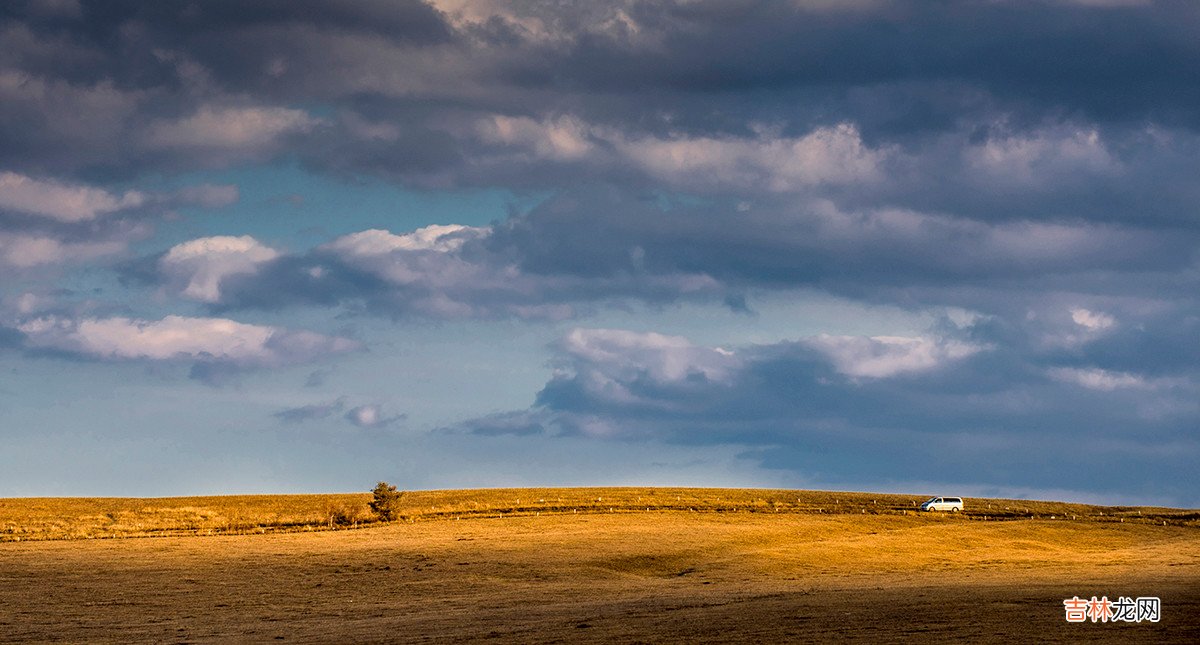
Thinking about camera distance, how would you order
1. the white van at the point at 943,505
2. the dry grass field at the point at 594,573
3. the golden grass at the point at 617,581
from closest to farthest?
the golden grass at the point at 617,581 → the dry grass field at the point at 594,573 → the white van at the point at 943,505

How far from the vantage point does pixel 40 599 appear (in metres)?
51.1

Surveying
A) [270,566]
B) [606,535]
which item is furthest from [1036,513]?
[270,566]

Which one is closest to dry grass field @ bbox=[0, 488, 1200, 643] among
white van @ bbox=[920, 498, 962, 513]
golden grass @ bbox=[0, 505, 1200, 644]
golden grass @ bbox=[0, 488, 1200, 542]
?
golden grass @ bbox=[0, 505, 1200, 644]

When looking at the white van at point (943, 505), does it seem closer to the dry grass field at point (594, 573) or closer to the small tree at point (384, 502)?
the dry grass field at point (594, 573)

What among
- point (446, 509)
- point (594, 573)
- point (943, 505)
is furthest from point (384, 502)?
point (943, 505)

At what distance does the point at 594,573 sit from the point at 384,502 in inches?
1244

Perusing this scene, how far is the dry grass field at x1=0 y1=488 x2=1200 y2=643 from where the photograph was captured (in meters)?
39.2

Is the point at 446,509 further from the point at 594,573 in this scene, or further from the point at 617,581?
the point at 617,581

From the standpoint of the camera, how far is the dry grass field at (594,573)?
3922cm

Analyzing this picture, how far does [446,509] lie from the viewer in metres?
90.9

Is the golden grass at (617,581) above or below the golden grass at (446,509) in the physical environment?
below

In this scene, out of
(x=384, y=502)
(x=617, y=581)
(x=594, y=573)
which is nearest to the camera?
(x=617, y=581)

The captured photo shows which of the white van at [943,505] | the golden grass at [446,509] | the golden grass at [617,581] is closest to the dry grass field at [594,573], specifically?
the golden grass at [617,581]

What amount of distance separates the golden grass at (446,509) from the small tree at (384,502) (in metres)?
0.76
